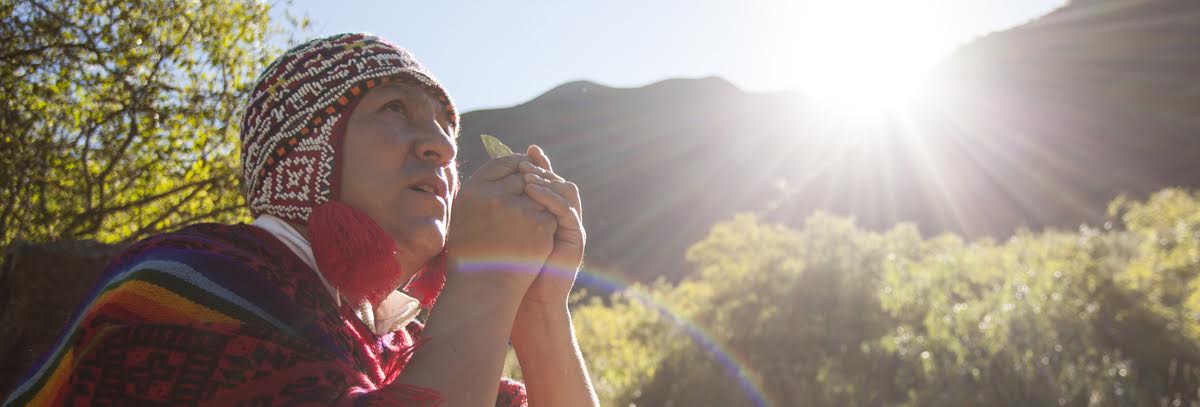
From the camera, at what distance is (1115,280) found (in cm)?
865

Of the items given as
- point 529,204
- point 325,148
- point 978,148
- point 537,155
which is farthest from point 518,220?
point 978,148

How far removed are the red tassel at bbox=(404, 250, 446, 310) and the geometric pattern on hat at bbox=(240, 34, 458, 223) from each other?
0.75 feet

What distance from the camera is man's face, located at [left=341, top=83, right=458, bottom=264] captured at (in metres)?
1.35

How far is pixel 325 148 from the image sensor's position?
4.57ft

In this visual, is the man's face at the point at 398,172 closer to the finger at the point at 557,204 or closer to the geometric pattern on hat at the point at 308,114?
the geometric pattern on hat at the point at 308,114

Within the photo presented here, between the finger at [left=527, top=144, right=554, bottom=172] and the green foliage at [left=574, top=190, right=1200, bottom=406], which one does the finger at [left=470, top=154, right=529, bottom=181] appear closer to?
the finger at [left=527, top=144, right=554, bottom=172]

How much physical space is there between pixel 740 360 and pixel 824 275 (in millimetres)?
1854

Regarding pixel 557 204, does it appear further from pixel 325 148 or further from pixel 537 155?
pixel 325 148

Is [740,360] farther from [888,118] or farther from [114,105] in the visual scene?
[888,118]

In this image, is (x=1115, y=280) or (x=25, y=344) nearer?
(x=25, y=344)

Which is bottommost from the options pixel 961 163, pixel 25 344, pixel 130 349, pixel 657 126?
pixel 961 163

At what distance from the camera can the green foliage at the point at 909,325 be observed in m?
6.96

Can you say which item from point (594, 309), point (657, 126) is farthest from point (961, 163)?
point (594, 309)

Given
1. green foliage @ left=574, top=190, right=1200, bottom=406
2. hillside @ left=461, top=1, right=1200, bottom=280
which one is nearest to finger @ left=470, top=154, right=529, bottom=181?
green foliage @ left=574, top=190, right=1200, bottom=406
